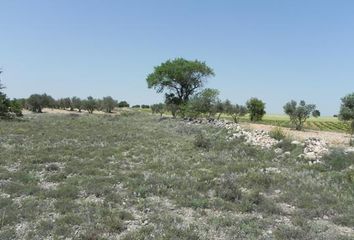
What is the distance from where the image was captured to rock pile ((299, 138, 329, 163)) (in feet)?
63.5

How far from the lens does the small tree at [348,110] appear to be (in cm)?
3503

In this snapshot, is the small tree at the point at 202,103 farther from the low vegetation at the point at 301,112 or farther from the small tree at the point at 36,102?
the small tree at the point at 36,102

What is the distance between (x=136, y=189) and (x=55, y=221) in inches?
149

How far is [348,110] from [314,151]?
1700cm

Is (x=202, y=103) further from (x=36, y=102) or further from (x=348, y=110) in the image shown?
(x=36, y=102)

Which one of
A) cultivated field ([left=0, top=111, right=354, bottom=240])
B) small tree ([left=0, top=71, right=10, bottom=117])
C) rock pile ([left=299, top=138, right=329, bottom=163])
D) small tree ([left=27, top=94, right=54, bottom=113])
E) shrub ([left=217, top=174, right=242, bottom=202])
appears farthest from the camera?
small tree ([left=27, top=94, right=54, bottom=113])

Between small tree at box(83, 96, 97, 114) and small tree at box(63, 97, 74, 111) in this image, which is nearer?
small tree at box(83, 96, 97, 114)

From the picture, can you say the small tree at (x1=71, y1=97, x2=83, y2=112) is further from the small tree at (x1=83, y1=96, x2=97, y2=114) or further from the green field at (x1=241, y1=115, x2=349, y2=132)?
the green field at (x1=241, y1=115, x2=349, y2=132)

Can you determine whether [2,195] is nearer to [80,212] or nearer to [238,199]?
[80,212]

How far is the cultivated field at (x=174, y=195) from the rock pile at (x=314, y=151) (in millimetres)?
557

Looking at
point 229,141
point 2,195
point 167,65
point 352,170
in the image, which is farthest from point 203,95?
point 2,195

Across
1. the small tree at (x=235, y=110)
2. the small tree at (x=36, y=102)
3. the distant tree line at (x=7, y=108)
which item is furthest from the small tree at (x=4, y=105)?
the small tree at (x=235, y=110)

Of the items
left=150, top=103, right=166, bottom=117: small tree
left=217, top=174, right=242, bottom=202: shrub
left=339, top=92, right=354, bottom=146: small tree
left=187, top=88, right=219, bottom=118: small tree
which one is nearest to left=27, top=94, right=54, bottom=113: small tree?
left=150, top=103, right=166, bottom=117: small tree

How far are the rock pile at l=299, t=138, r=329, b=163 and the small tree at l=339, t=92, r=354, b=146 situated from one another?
13.9m
